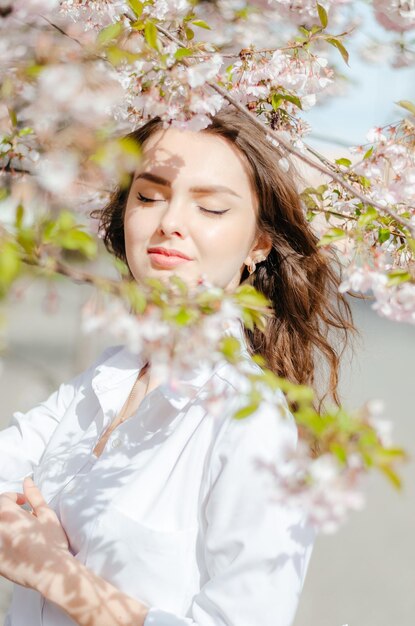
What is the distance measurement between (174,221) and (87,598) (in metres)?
0.65

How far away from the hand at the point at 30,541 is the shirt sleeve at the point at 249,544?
200 millimetres

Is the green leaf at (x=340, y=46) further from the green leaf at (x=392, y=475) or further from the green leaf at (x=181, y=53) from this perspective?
the green leaf at (x=392, y=475)

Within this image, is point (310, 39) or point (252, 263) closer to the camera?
point (310, 39)

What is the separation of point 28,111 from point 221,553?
72 centimetres

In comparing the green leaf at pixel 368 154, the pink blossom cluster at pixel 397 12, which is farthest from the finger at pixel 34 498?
the pink blossom cluster at pixel 397 12

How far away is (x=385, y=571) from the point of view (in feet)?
12.4

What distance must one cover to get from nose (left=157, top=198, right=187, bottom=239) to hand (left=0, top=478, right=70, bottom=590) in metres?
0.52

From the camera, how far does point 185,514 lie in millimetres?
1328

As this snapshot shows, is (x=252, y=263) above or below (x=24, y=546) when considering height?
above

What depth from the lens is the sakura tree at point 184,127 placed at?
821 mm

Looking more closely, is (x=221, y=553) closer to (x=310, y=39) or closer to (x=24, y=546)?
(x=24, y=546)

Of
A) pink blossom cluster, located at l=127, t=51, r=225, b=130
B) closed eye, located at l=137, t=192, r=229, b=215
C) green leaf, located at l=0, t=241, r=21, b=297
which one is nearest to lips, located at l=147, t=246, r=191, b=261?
closed eye, located at l=137, t=192, r=229, b=215

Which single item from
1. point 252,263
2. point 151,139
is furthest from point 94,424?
point 151,139

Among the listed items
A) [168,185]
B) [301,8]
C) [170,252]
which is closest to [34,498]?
[170,252]
